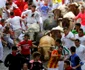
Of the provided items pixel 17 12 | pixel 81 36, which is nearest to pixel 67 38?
pixel 81 36

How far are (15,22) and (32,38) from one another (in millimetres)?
1234

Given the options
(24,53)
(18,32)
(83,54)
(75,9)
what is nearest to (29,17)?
(18,32)

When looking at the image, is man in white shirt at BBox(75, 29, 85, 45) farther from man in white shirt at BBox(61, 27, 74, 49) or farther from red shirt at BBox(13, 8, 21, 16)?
red shirt at BBox(13, 8, 21, 16)

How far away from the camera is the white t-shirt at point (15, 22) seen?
1902 centimetres

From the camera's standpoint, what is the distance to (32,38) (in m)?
18.4

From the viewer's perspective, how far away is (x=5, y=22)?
19109 millimetres

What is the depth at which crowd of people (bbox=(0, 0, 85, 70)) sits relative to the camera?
1321 cm

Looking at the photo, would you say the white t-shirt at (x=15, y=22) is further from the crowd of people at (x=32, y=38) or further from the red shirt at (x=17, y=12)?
the red shirt at (x=17, y=12)

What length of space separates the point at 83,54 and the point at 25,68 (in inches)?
101

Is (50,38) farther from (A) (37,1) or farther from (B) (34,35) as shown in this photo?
(A) (37,1)

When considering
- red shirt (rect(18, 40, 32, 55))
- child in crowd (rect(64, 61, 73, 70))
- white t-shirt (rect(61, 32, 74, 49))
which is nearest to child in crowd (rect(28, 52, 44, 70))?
child in crowd (rect(64, 61, 73, 70))

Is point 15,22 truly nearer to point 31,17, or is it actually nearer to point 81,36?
point 31,17

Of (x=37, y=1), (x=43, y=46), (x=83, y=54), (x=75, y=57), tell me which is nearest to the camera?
(x=75, y=57)

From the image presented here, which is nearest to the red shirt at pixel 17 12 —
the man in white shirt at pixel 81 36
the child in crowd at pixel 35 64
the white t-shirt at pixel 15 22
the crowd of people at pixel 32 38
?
the crowd of people at pixel 32 38
